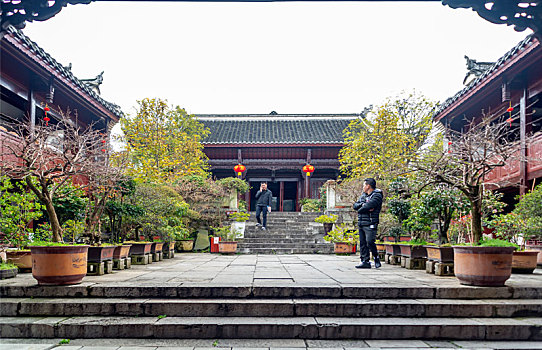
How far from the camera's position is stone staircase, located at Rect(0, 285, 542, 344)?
3.51 m

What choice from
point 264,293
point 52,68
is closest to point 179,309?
point 264,293

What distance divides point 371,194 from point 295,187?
15264mm

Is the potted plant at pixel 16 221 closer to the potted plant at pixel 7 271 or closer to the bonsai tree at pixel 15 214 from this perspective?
the bonsai tree at pixel 15 214

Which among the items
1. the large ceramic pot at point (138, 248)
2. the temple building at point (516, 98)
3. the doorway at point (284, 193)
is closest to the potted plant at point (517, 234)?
the temple building at point (516, 98)

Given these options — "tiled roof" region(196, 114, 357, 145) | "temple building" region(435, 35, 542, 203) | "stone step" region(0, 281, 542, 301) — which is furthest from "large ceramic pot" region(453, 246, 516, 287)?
"tiled roof" region(196, 114, 357, 145)

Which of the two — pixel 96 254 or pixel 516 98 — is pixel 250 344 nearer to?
pixel 96 254

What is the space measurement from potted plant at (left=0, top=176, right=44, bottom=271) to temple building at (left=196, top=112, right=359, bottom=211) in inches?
528

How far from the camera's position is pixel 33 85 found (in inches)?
372

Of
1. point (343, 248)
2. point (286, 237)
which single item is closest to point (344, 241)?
point (343, 248)

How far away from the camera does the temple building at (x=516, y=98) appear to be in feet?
27.3

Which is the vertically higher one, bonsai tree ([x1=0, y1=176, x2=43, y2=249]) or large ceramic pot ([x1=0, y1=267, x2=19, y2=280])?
bonsai tree ([x1=0, y1=176, x2=43, y2=249])

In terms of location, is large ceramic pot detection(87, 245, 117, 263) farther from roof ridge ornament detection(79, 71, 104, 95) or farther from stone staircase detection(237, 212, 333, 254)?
roof ridge ornament detection(79, 71, 104, 95)

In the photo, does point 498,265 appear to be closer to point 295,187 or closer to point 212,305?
point 212,305

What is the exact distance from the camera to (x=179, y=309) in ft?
12.5
